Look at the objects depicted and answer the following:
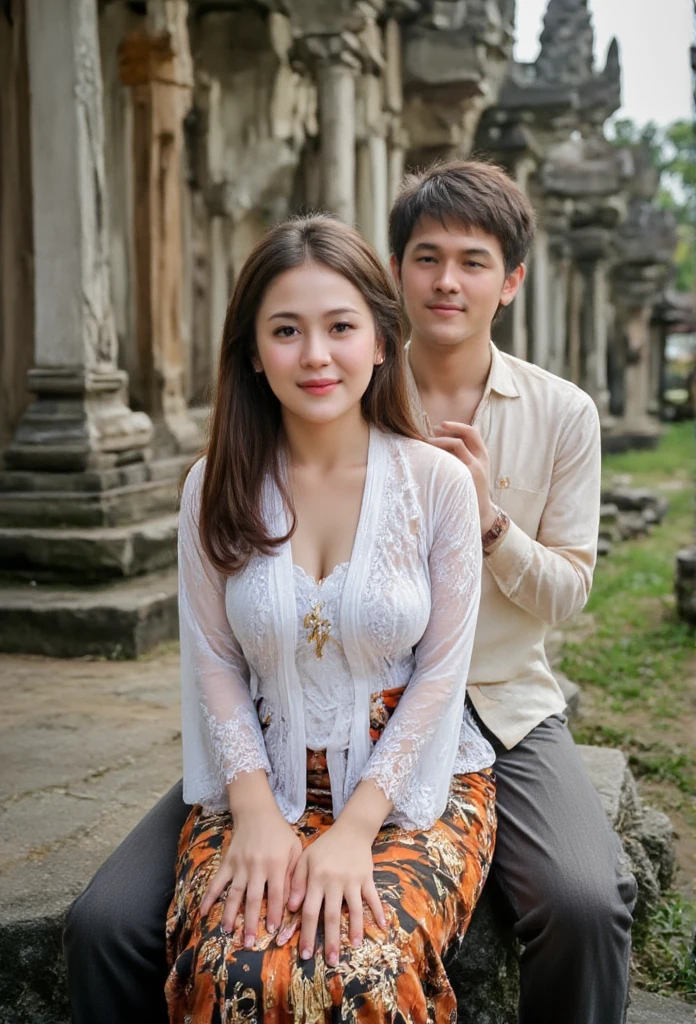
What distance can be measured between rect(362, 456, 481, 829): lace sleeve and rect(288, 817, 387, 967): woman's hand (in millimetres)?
135

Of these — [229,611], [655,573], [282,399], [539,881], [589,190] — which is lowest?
[655,573]

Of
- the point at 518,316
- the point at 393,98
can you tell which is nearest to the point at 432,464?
the point at 393,98

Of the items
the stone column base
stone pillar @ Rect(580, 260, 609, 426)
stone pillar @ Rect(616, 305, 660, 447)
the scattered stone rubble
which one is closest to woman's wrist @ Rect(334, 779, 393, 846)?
the stone column base

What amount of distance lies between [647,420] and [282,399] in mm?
22746

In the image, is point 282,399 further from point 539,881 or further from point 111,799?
point 111,799

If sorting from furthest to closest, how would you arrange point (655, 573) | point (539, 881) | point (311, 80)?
point (311, 80) < point (655, 573) < point (539, 881)

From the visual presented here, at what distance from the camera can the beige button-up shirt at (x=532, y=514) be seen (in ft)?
8.20

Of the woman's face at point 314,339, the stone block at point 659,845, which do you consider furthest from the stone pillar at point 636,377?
the woman's face at point 314,339

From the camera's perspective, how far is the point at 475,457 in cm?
238

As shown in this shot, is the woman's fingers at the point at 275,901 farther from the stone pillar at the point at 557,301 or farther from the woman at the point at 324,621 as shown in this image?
the stone pillar at the point at 557,301

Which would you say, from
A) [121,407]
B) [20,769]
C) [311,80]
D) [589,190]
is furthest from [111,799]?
[589,190]

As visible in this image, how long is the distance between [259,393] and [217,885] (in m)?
0.97

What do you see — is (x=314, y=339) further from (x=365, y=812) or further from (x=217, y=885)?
(x=217, y=885)

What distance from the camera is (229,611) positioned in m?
2.22
